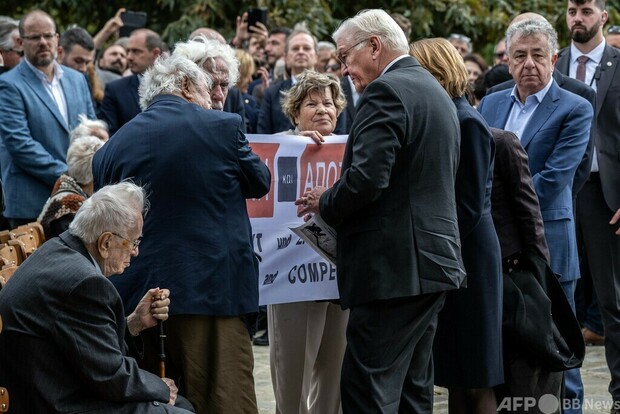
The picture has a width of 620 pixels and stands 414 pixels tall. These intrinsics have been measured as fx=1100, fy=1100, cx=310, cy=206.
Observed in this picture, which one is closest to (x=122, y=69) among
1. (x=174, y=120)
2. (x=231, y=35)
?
(x=231, y=35)

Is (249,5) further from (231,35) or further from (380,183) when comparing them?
(380,183)

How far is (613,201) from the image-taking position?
7473 mm

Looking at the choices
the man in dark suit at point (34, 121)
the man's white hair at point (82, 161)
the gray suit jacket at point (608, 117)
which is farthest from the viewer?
the man in dark suit at point (34, 121)

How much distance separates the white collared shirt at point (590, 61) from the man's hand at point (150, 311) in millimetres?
4072

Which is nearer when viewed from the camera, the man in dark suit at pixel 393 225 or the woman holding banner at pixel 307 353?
the man in dark suit at pixel 393 225

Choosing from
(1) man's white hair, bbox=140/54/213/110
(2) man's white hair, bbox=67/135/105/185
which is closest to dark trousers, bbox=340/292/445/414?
(1) man's white hair, bbox=140/54/213/110

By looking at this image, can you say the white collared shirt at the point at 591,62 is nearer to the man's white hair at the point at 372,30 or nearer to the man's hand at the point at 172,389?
the man's white hair at the point at 372,30

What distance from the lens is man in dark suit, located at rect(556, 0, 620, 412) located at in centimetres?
734

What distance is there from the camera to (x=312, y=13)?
50.8ft

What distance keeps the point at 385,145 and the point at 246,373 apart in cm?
136

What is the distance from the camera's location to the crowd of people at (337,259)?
4379 mm

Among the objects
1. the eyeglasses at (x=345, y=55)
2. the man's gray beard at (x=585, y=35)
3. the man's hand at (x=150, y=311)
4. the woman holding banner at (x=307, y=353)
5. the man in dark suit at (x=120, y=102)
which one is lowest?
the woman holding banner at (x=307, y=353)

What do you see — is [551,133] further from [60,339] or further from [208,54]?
[60,339]

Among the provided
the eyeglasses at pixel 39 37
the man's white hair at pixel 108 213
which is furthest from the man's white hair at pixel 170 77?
the eyeglasses at pixel 39 37
